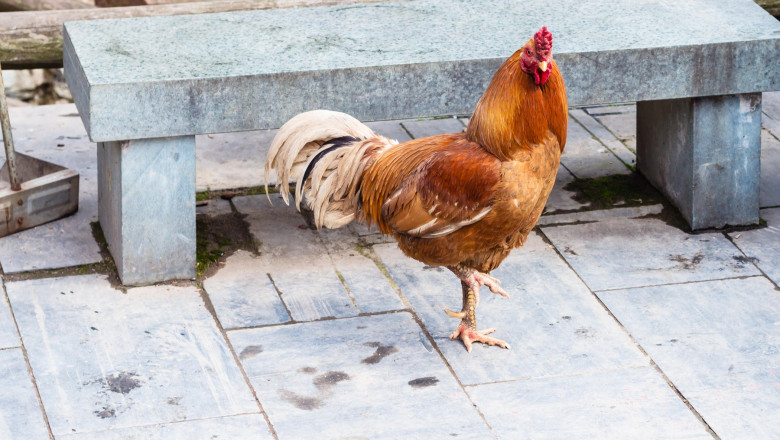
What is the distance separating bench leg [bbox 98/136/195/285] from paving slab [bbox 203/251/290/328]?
0.61ft

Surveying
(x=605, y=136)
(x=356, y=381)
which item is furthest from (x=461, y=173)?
(x=605, y=136)

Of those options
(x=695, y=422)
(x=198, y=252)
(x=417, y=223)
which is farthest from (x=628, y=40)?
(x=198, y=252)

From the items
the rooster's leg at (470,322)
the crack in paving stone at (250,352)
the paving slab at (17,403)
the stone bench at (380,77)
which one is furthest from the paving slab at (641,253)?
the paving slab at (17,403)

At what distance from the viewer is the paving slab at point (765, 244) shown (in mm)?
5727

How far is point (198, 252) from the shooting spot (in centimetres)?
581

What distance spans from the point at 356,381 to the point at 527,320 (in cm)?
98

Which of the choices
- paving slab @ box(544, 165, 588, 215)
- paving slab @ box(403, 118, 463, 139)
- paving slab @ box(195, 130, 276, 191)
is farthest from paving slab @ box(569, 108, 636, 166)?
paving slab @ box(195, 130, 276, 191)

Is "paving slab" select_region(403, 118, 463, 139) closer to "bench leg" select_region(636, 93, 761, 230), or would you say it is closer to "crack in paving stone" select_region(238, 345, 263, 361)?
"bench leg" select_region(636, 93, 761, 230)

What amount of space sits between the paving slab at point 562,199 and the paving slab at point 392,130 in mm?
1145

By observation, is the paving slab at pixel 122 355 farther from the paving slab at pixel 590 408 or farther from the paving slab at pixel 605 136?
the paving slab at pixel 605 136

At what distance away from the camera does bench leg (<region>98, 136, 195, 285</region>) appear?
527cm

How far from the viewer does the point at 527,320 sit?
527 cm

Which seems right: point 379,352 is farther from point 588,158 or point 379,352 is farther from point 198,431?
point 588,158

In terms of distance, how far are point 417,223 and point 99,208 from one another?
2.16 m
